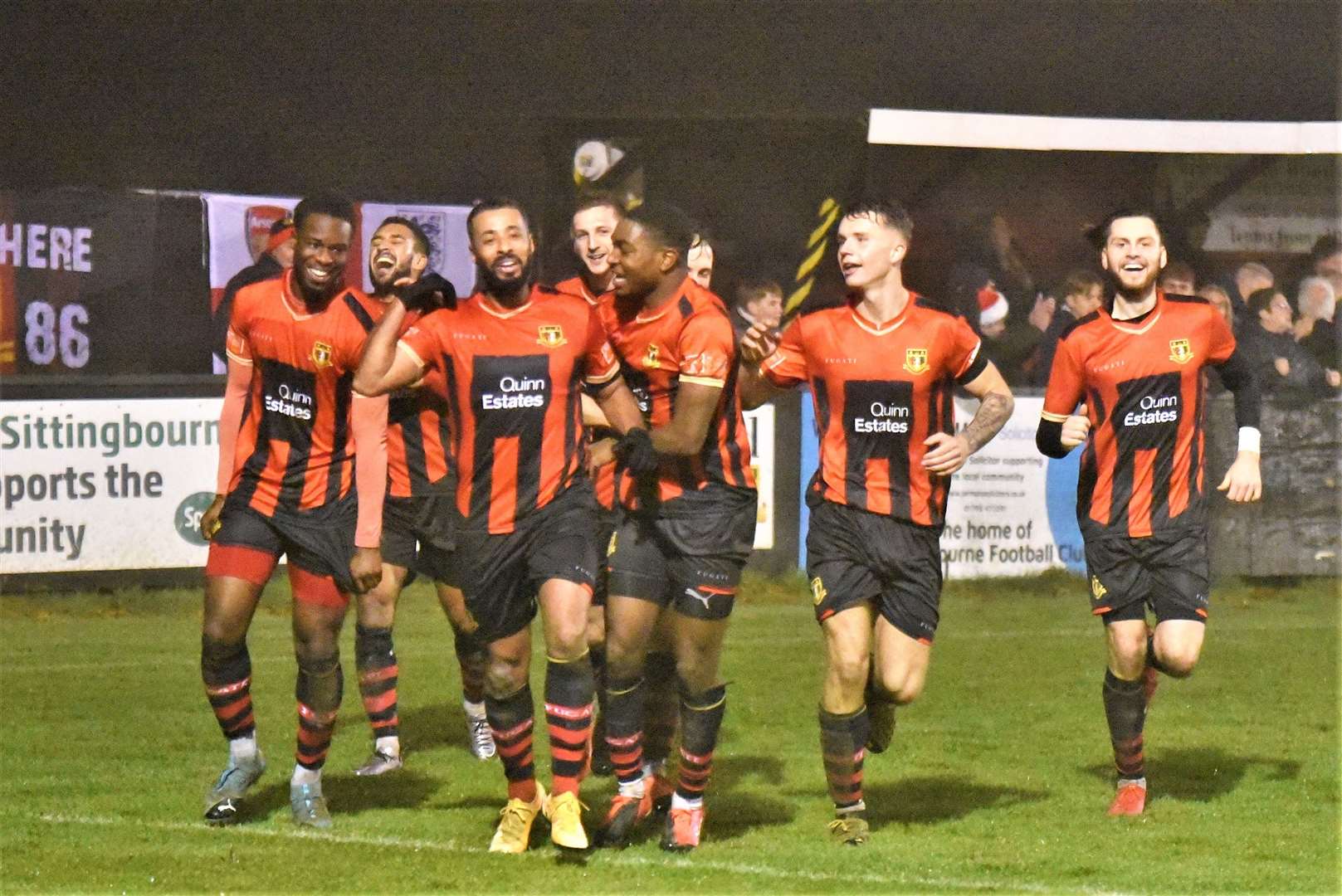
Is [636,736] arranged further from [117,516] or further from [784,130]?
[784,130]

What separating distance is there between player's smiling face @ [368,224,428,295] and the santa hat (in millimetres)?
8860

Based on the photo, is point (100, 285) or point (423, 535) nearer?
point (423, 535)

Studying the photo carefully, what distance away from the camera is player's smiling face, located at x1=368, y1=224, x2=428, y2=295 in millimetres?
8438

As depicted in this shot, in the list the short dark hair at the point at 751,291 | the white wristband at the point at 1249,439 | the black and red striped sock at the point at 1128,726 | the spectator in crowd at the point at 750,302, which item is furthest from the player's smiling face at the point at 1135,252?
the short dark hair at the point at 751,291

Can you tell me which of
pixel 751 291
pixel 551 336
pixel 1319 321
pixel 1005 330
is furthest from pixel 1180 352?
pixel 1319 321

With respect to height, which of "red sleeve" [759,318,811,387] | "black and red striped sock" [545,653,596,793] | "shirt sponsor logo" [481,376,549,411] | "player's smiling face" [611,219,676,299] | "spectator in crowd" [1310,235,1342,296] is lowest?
"black and red striped sock" [545,653,596,793]

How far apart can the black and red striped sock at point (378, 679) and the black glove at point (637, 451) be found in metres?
2.25

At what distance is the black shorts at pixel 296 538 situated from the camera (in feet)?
23.9

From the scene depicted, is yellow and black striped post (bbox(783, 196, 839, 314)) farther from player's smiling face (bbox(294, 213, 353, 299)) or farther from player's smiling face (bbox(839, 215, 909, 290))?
player's smiling face (bbox(294, 213, 353, 299))

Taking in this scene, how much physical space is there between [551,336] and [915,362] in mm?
1331

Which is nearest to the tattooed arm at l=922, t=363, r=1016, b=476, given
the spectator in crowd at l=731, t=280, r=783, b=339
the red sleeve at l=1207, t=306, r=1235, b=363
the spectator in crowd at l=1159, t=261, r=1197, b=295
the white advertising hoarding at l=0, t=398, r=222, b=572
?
the red sleeve at l=1207, t=306, r=1235, b=363

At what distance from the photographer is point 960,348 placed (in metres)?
7.10

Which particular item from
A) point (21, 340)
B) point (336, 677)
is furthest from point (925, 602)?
point (21, 340)

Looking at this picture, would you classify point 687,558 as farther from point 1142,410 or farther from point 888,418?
point 1142,410
